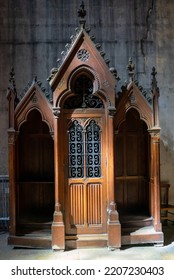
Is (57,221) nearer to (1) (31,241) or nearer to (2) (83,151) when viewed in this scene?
(1) (31,241)

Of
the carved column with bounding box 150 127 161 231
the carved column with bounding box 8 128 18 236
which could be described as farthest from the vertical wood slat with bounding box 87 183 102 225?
the carved column with bounding box 8 128 18 236

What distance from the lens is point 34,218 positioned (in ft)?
15.8

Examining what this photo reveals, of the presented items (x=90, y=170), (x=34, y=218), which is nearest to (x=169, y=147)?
(x=90, y=170)

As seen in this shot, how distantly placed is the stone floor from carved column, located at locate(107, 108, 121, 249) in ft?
0.48

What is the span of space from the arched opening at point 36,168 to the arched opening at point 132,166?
3.89 feet

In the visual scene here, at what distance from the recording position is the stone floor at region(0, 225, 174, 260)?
3955 mm

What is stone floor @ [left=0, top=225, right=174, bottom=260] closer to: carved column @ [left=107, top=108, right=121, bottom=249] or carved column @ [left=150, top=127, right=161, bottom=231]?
carved column @ [left=107, top=108, right=121, bottom=249]

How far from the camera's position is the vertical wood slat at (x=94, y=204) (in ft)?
14.4

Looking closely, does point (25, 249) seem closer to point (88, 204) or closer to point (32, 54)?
point (88, 204)

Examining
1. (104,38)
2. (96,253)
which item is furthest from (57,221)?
(104,38)

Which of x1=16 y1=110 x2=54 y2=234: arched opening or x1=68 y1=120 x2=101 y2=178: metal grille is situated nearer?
x1=68 y1=120 x2=101 y2=178: metal grille

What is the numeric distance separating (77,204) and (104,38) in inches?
131

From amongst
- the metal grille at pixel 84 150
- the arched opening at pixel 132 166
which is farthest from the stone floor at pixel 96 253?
the metal grille at pixel 84 150

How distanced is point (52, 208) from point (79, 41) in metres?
2.84
